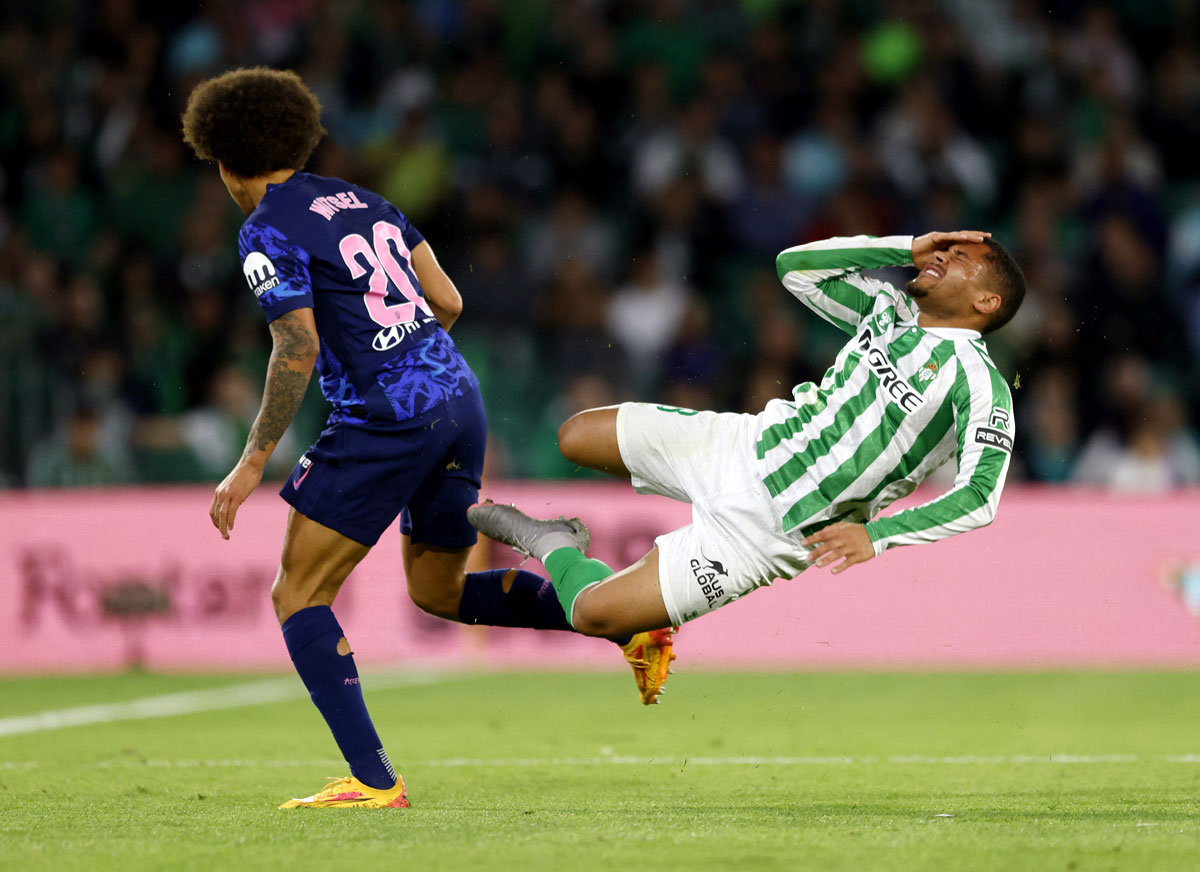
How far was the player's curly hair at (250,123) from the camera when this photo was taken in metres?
5.25

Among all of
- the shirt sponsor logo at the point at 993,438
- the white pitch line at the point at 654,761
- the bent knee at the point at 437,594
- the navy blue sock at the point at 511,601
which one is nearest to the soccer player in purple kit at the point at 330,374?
the bent knee at the point at 437,594

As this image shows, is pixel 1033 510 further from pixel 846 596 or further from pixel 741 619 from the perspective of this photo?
pixel 741 619

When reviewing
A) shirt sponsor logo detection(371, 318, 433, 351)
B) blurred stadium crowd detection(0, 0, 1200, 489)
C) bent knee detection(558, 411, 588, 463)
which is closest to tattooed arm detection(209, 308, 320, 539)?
shirt sponsor logo detection(371, 318, 433, 351)

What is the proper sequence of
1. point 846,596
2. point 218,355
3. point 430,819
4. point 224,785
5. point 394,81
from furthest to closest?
point 394,81, point 218,355, point 846,596, point 224,785, point 430,819

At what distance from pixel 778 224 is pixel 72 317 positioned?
5.32 m

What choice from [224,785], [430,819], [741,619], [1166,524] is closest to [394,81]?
[741,619]

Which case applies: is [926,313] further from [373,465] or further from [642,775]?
[642,775]

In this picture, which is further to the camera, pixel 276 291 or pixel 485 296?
pixel 485 296

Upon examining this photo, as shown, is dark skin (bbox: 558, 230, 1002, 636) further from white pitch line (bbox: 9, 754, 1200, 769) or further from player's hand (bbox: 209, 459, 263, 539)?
white pitch line (bbox: 9, 754, 1200, 769)

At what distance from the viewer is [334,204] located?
5.29 m

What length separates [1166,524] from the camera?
1070cm

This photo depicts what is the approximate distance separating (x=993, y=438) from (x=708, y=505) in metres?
0.95

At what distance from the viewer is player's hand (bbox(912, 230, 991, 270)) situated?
5254mm

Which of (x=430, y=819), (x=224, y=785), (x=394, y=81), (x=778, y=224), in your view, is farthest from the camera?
(x=394, y=81)
